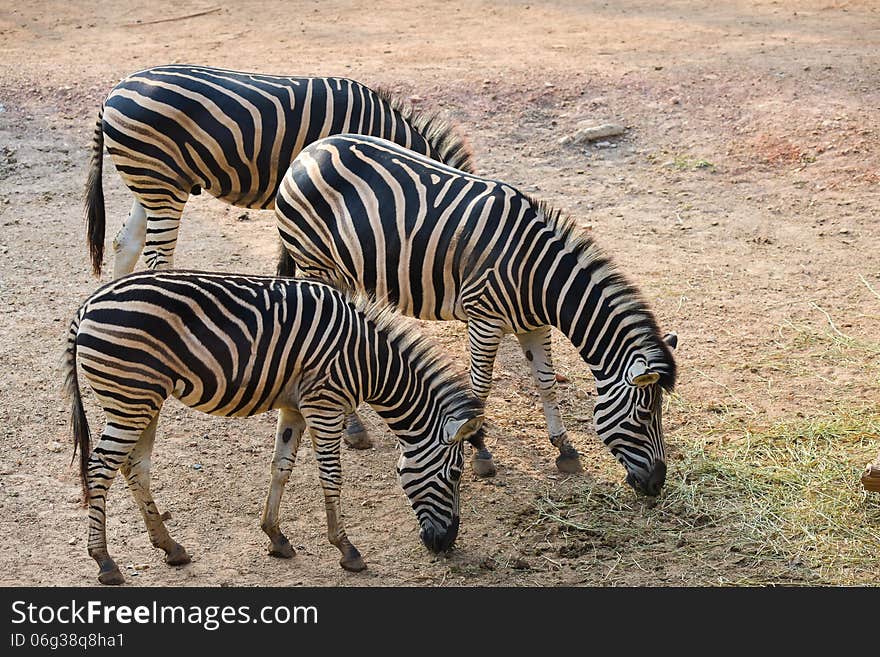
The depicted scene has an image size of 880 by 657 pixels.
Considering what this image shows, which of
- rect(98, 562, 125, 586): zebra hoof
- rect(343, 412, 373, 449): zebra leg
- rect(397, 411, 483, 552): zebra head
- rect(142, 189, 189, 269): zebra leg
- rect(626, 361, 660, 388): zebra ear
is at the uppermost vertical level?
rect(142, 189, 189, 269): zebra leg

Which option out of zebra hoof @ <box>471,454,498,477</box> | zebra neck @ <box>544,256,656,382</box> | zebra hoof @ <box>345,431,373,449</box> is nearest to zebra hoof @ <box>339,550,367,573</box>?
zebra hoof @ <box>471,454,498,477</box>

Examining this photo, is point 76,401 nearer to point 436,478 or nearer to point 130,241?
point 436,478

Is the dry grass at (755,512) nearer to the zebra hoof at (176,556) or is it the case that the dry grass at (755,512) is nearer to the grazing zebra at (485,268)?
the grazing zebra at (485,268)

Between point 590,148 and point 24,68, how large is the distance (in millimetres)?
8173

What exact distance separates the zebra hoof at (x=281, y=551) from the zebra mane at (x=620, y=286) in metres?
2.62

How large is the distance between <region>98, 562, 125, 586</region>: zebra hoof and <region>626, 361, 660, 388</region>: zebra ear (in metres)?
3.39

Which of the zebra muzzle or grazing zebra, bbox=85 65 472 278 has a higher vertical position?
grazing zebra, bbox=85 65 472 278

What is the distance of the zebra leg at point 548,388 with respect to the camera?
751 centimetres

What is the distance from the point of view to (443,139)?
8.66 m

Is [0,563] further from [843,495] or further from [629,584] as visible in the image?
[843,495]

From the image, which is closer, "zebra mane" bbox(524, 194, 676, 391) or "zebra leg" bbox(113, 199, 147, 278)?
"zebra mane" bbox(524, 194, 676, 391)

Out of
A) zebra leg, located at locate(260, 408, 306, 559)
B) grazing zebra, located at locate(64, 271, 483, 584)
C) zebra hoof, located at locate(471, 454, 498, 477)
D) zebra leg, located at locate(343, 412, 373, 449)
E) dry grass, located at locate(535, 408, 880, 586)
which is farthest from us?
zebra leg, located at locate(343, 412, 373, 449)

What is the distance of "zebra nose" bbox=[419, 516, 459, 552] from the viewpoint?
6426mm

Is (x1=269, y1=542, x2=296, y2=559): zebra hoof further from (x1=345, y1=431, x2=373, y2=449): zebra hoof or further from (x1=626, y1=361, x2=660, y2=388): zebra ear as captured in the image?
(x1=626, y1=361, x2=660, y2=388): zebra ear
